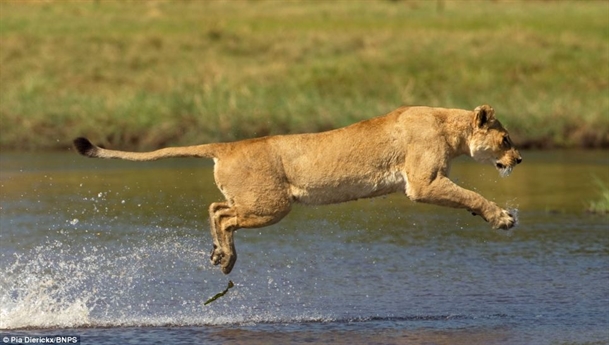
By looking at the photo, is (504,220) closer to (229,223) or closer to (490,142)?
(490,142)

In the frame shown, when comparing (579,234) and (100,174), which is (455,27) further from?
(579,234)

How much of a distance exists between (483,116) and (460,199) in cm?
63

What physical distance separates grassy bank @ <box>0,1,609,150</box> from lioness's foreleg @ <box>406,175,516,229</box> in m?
13.1

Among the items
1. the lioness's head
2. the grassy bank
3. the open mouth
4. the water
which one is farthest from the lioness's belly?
the grassy bank

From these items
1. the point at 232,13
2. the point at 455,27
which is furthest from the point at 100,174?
the point at 232,13

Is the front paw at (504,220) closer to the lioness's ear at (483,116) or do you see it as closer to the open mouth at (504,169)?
the open mouth at (504,169)

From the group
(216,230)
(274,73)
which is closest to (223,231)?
(216,230)

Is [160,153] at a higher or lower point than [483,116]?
lower

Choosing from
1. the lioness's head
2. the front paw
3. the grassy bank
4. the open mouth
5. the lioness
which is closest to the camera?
the front paw

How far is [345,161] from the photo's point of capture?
9281 millimetres

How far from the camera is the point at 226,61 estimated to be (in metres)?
30.3

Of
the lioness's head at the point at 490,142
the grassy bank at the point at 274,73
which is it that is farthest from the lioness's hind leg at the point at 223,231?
the grassy bank at the point at 274,73

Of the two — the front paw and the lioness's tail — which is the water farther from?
the lioness's tail

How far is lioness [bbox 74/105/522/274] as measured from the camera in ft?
30.3
